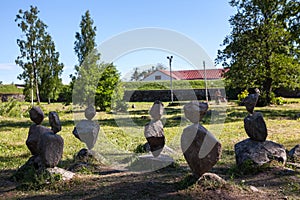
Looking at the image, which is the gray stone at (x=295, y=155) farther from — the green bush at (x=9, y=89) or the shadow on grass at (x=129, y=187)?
the green bush at (x=9, y=89)

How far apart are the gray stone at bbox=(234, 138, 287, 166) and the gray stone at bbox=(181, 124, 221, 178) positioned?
4.98 ft

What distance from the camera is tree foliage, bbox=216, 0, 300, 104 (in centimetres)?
1708

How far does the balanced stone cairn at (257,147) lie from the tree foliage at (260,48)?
37.7ft

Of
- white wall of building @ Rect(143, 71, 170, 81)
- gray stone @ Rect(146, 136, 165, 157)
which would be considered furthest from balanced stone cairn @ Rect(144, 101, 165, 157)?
white wall of building @ Rect(143, 71, 170, 81)

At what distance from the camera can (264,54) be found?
674 inches

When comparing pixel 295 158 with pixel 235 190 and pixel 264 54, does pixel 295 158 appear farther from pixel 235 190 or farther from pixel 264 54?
pixel 264 54

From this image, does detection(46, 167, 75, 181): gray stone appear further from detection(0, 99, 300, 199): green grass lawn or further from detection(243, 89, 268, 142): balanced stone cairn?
detection(243, 89, 268, 142): balanced stone cairn

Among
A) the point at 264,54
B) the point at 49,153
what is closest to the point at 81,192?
the point at 49,153

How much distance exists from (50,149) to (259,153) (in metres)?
3.82

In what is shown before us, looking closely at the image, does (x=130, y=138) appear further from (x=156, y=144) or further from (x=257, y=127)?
(x=257, y=127)

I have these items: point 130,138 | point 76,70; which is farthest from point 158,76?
point 130,138

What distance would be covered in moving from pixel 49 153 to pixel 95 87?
12.8 meters

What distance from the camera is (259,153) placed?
5.90m

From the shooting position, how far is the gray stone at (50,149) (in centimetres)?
529
